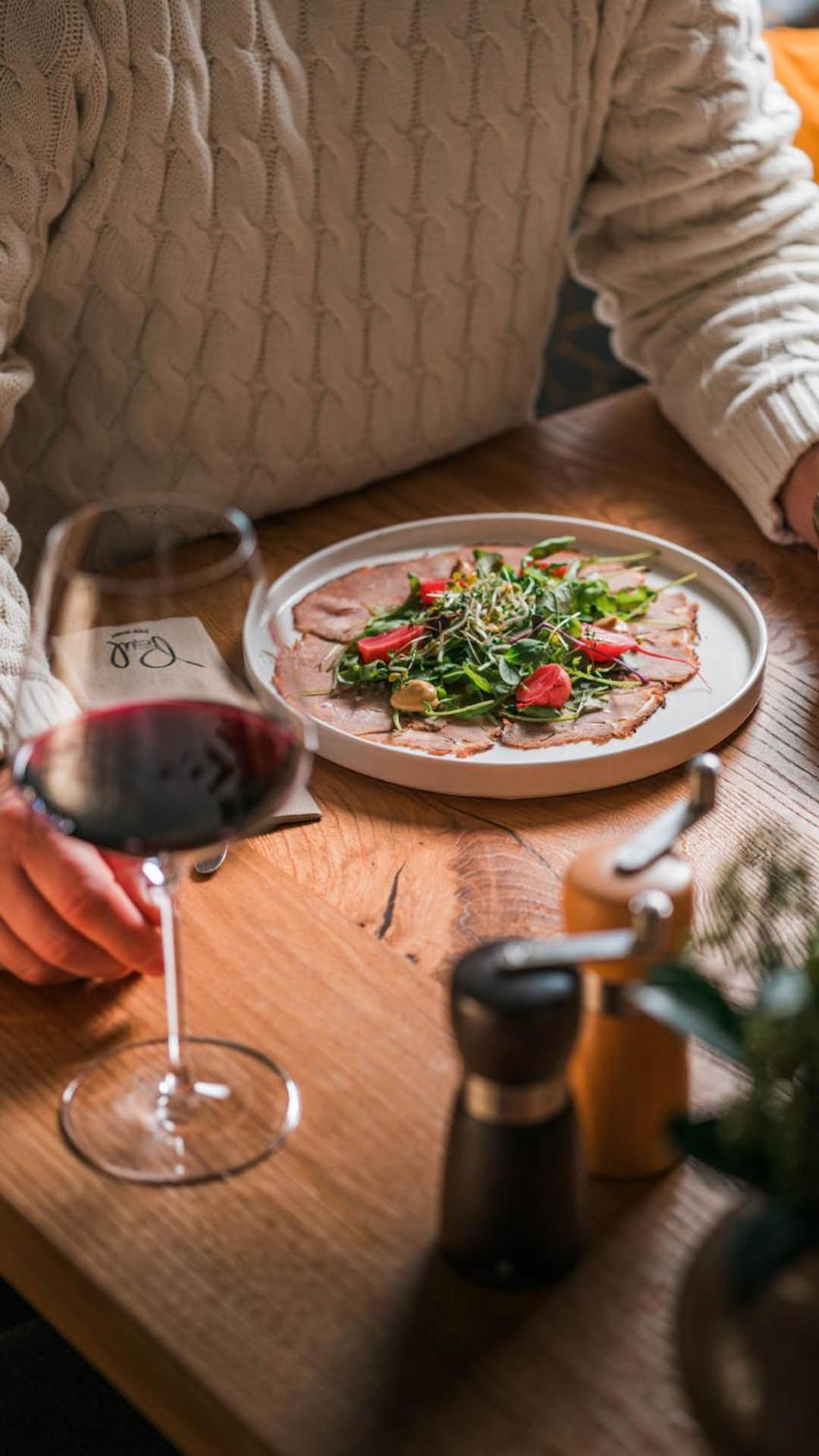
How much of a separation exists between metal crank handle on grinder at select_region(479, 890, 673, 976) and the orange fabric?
5.08ft

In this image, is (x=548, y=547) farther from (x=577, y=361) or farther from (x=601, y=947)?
A: (x=577, y=361)

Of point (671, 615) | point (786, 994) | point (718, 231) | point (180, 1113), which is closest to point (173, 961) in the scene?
point (180, 1113)

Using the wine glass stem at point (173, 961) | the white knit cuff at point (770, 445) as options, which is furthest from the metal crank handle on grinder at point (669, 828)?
the white knit cuff at point (770, 445)

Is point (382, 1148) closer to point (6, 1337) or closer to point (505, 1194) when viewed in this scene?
point (505, 1194)

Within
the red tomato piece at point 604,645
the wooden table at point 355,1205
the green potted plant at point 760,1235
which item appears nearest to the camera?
the green potted plant at point 760,1235

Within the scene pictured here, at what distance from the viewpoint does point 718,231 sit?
62.9 inches

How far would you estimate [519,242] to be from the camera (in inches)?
62.9

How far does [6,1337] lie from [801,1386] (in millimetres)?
818

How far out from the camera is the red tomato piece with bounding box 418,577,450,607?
1.25 meters

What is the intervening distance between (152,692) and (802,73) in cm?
173

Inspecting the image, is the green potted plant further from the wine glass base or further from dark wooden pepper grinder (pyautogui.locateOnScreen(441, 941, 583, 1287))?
the wine glass base

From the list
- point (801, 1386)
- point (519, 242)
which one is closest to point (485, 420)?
point (519, 242)

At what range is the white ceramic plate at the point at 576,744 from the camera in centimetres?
108

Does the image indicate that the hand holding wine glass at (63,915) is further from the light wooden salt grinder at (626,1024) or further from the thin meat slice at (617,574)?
the thin meat slice at (617,574)
